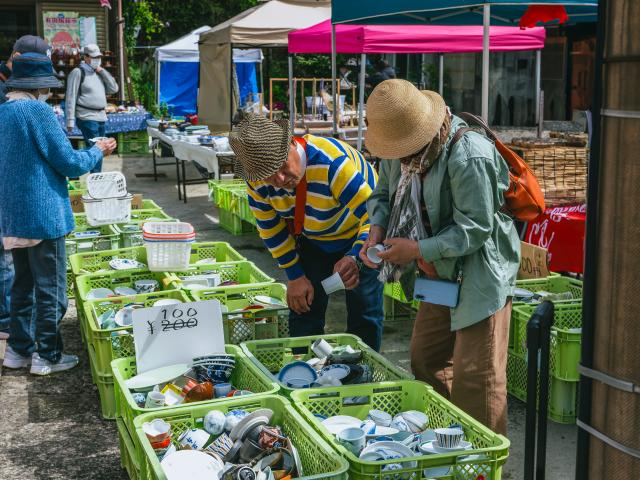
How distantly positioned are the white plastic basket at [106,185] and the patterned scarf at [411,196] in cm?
363

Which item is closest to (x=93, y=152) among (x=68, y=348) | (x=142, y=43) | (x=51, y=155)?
(x=51, y=155)

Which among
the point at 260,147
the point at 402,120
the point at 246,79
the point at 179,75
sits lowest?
the point at 260,147

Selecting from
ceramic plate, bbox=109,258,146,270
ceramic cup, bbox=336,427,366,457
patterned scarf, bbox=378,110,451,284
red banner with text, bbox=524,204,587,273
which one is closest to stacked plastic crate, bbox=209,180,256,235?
ceramic plate, bbox=109,258,146,270

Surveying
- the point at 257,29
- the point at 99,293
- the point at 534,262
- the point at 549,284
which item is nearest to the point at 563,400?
the point at 549,284

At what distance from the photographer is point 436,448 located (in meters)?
Answer: 2.50

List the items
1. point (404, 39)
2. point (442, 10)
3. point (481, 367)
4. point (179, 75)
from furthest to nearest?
point (179, 75) → point (404, 39) → point (442, 10) → point (481, 367)

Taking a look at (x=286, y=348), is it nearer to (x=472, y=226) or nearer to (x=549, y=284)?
(x=472, y=226)

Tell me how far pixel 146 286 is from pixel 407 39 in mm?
5448

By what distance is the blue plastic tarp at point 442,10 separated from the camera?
520cm

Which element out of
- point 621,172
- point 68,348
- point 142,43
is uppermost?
point 142,43

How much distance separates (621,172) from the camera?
1502mm

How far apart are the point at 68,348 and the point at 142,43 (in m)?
20.9

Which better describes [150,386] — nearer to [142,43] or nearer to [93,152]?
[93,152]

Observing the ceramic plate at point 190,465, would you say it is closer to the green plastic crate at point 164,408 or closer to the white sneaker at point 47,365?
the green plastic crate at point 164,408
